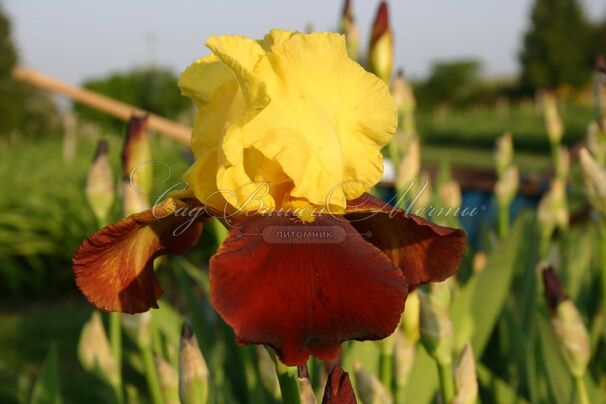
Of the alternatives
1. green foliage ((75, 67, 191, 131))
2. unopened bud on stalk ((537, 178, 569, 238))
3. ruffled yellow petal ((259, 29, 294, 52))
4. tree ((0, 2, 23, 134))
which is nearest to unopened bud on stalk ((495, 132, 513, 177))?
unopened bud on stalk ((537, 178, 569, 238))

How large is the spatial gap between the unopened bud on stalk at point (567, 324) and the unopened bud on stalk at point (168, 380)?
63 centimetres

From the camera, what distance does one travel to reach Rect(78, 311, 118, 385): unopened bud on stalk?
1.54 m

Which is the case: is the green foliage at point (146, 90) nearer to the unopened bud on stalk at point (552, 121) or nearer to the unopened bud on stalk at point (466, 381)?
the unopened bud on stalk at point (552, 121)

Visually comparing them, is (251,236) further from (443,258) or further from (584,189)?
(584,189)

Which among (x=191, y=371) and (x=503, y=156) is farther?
(x=503, y=156)

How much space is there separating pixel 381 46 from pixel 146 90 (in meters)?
15.0

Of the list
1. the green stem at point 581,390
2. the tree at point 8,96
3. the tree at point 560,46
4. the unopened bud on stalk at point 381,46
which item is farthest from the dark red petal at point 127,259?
the tree at point 560,46

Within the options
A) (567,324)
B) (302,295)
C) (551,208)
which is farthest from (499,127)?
(302,295)

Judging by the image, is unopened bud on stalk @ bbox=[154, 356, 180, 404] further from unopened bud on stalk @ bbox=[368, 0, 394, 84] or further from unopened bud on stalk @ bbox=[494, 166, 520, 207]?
unopened bud on stalk @ bbox=[494, 166, 520, 207]

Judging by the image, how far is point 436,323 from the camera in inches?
47.3

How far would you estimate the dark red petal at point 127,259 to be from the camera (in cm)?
86

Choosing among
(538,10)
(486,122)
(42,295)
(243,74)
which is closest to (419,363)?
(243,74)

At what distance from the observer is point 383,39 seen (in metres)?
1.81

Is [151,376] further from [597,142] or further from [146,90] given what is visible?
[146,90]
